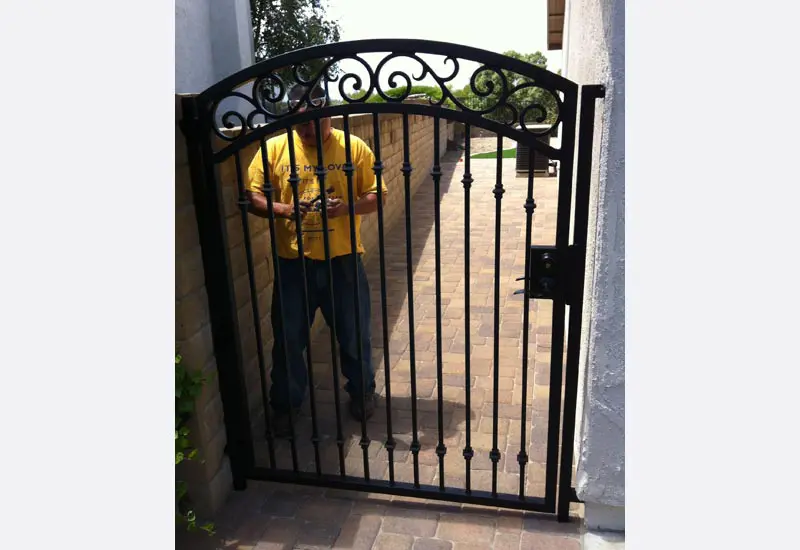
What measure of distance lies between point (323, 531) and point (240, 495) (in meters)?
0.52

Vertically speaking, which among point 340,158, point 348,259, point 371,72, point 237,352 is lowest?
point 237,352

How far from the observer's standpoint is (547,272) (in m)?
2.44

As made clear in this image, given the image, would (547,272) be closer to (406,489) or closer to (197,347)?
(406,489)

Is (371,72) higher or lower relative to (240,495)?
higher

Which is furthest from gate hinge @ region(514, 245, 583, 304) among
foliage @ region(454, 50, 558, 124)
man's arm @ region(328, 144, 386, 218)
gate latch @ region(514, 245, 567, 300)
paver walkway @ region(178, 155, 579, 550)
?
man's arm @ region(328, 144, 386, 218)

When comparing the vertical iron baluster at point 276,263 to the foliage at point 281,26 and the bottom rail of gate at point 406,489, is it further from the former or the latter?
the foliage at point 281,26

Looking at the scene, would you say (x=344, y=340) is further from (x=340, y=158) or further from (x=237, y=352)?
(x=340, y=158)

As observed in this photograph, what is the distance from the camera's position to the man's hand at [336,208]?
2896mm

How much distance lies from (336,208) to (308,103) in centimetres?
58

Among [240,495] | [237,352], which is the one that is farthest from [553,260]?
[240,495]

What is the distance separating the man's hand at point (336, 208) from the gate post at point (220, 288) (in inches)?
19.4

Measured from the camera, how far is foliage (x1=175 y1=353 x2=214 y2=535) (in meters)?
2.54

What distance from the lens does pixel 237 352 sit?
9.44ft

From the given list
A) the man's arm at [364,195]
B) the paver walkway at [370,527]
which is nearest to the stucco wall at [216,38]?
the man's arm at [364,195]
